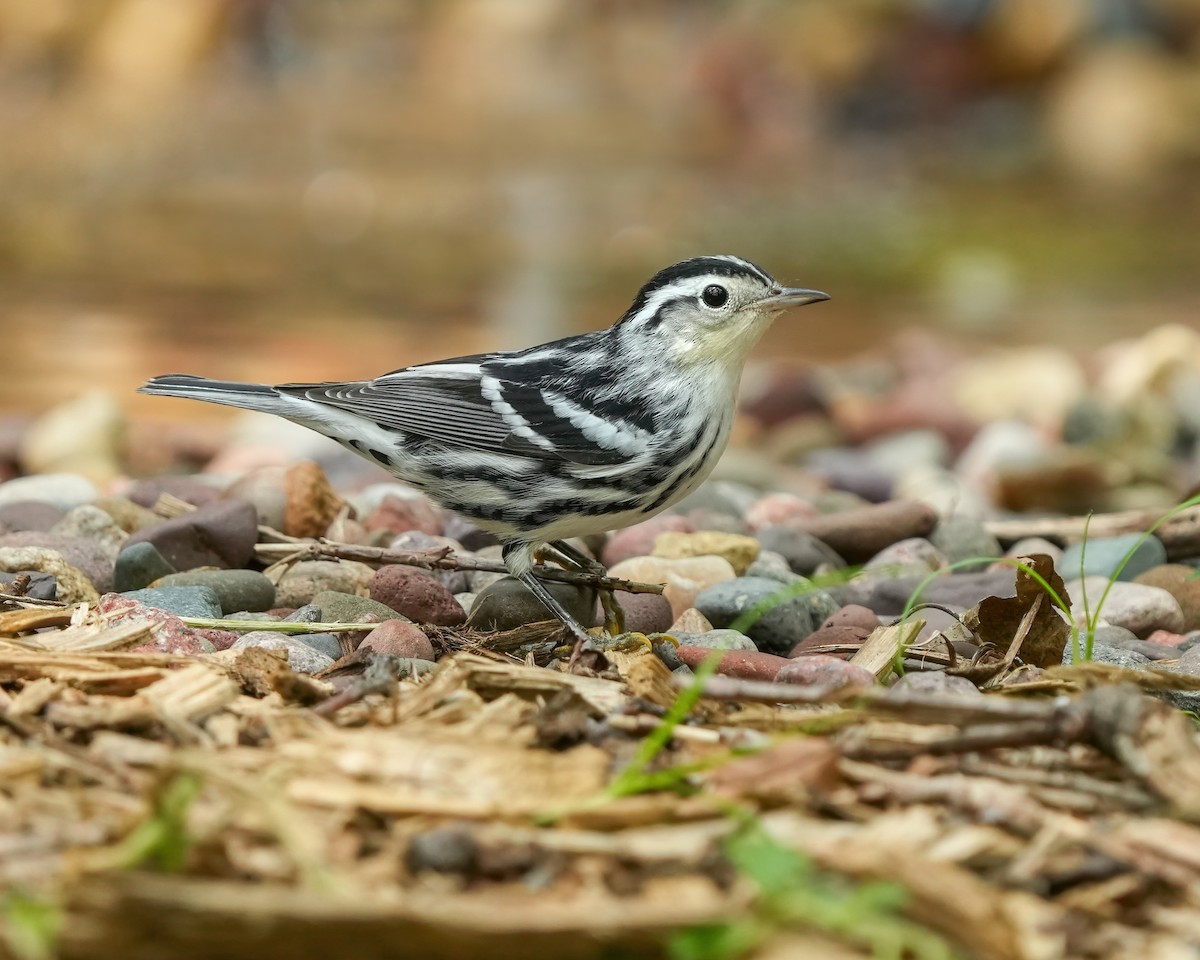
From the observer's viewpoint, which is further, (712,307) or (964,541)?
(964,541)

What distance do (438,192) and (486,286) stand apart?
3523 mm

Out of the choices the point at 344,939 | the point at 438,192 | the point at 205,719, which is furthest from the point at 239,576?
the point at 438,192

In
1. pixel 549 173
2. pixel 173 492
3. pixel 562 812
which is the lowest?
pixel 562 812

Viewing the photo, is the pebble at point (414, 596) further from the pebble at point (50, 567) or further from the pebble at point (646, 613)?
the pebble at point (50, 567)

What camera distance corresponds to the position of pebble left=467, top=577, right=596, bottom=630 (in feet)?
Result: 14.3

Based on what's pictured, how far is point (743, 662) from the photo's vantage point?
373 centimetres

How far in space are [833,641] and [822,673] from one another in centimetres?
56

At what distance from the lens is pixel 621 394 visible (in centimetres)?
458

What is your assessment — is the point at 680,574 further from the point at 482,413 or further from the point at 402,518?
the point at 402,518

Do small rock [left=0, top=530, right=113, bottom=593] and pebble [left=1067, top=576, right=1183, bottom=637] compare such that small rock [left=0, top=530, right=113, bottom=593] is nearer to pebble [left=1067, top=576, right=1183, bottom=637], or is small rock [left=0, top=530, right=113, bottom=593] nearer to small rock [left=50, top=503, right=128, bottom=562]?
small rock [left=50, top=503, right=128, bottom=562]

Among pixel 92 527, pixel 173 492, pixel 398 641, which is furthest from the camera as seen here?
pixel 173 492

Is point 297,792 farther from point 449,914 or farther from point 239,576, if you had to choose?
point 239,576

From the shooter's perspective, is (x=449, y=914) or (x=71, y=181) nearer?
(x=449, y=914)

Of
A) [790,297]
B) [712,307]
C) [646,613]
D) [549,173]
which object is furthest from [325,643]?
[549,173]
